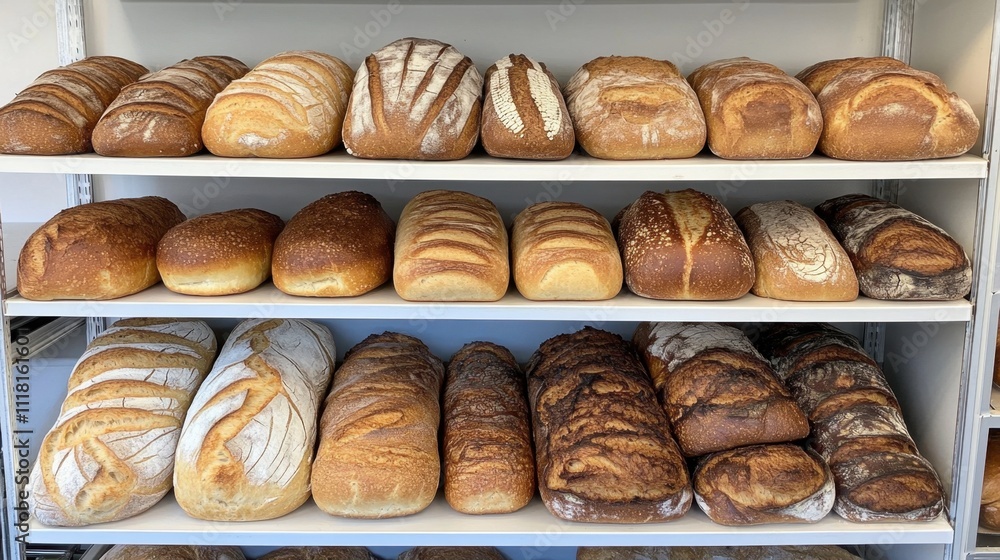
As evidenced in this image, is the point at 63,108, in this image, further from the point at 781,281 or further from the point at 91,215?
the point at 781,281

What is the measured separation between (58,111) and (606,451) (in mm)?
1706

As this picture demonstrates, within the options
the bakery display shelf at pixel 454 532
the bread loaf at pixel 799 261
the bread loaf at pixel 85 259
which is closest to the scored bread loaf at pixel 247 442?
the bakery display shelf at pixel 454 532

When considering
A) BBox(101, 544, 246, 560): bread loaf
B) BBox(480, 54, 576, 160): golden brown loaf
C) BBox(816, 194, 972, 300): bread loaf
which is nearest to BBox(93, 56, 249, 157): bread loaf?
BBox(480, 54, 576, 160): golden brown loaf

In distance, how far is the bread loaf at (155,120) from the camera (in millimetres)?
1882

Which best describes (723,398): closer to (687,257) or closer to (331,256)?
(687,257)

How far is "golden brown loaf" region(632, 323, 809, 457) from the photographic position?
80.1 inches

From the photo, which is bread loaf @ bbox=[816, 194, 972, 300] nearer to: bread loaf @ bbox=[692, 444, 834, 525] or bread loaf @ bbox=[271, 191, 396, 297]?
bread loaf @ bbox=[692, 444, 834, 525]

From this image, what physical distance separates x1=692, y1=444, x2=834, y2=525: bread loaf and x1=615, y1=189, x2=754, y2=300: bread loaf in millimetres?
445

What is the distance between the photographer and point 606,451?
1.98 m

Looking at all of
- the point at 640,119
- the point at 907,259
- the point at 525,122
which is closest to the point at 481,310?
the point at 525,122

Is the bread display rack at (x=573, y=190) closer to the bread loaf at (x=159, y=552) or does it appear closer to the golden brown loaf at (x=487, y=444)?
the golden brown loaf at (x=487, y=444)

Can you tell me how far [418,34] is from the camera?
97.6 inches

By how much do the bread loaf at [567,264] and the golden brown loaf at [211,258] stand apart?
2.43 ft

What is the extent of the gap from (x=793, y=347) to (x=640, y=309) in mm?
699
